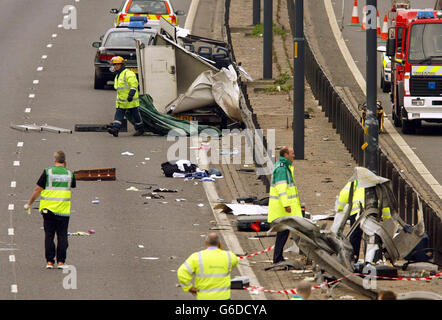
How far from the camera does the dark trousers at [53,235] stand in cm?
1794

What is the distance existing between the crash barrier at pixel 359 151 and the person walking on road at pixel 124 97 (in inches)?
184

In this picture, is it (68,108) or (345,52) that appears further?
(345,52)

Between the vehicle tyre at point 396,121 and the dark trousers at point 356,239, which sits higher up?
the dark trousers at point 356,239

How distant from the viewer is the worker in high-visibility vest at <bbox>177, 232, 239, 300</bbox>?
13094mm

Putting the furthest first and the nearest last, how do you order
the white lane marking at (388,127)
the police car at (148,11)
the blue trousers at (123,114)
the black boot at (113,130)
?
the police car at (148,11) → the black boot at (113,130) → the blue trousers at (123,114) → the white lane marking at (388,127)

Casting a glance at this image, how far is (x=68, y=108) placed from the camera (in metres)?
33.0

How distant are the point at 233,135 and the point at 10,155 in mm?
5370

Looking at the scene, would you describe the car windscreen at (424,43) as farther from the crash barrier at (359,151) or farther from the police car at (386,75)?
the police car at (386,75)

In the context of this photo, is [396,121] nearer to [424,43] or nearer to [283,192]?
[424,43]

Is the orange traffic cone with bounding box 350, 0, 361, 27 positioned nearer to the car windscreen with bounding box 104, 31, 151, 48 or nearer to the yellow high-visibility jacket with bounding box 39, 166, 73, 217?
the car windscreen with bounding box 104, 31, 151, 48

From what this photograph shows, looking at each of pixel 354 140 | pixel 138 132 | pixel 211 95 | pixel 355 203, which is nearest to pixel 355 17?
pixel 211 95

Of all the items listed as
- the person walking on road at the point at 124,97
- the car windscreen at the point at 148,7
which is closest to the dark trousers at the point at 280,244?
the person walking on road at the point at 124,97

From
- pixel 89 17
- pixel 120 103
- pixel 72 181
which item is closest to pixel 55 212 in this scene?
pixel 72 181
